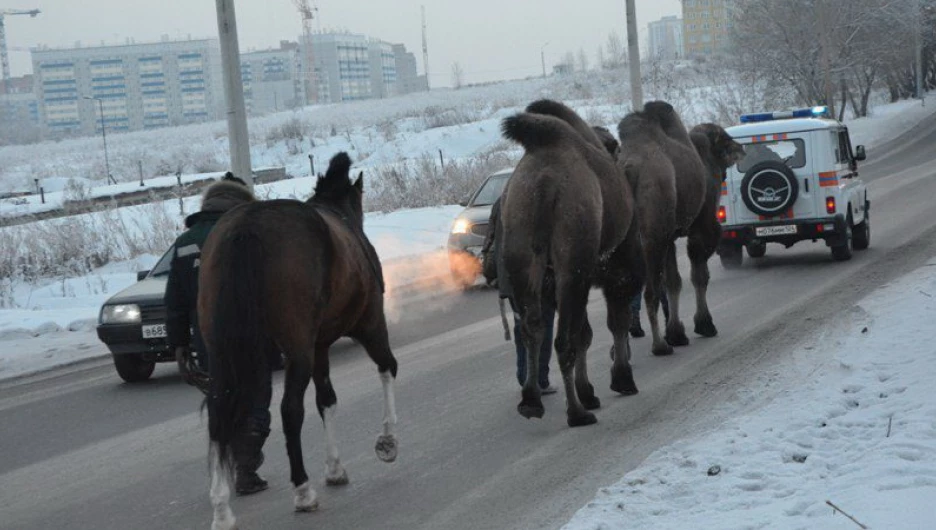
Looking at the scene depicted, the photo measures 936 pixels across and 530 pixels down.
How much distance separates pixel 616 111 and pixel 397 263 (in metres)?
48.1

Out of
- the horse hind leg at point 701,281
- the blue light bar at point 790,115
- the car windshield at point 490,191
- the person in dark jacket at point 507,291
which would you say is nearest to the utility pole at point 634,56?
the car windshield at point 490,191

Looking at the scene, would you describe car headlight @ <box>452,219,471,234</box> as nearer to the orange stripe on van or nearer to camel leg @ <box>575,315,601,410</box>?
the orange stripe on van

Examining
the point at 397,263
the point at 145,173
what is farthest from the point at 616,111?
the point at 397,263

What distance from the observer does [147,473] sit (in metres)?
8.67

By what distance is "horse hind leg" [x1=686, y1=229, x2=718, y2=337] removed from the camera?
12.6 m

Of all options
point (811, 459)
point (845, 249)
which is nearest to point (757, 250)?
point (845, 249)

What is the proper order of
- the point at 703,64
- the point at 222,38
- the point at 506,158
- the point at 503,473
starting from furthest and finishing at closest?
the point at 703,64 → the point at 506,158 → the point at 222,38 → the point at 503,473

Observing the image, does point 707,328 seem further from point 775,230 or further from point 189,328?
point 189,328

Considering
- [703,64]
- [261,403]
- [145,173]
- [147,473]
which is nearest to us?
[261,403]

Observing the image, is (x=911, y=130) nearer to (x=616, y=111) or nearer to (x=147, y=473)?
(x=616, y=111)

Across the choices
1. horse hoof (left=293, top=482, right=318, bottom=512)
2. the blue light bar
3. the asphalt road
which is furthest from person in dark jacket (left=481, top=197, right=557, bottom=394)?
the blue light bar

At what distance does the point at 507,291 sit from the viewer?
916 centimetres

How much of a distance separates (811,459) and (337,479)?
9.59 feet

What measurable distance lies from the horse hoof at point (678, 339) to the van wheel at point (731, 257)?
258 inches
